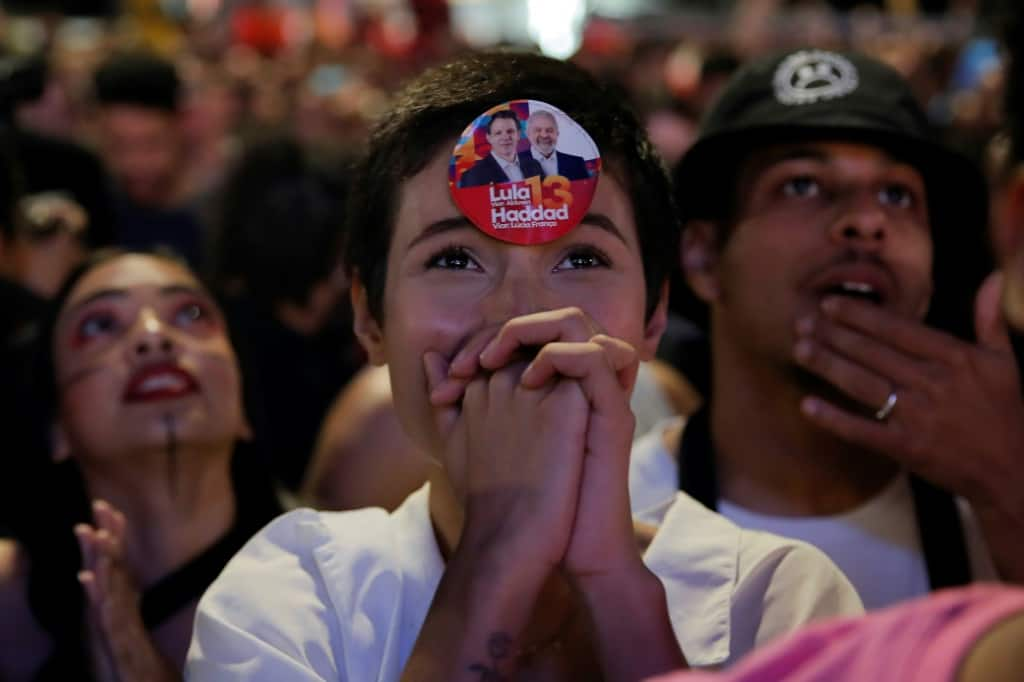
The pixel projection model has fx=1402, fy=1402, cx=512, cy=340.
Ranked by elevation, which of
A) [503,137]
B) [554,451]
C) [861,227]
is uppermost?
[503,137]

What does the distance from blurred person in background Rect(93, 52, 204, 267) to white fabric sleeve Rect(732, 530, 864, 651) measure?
12.4 ft

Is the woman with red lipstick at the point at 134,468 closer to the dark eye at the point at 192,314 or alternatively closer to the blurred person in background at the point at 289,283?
the dark eye at the point at 192,314

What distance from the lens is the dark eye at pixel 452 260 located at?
1.72 m

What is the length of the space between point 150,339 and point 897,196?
1.34 m

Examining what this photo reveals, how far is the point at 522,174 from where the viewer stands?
1664 millimetres

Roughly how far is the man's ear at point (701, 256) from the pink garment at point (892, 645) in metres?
1.70

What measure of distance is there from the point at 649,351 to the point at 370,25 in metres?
8.65

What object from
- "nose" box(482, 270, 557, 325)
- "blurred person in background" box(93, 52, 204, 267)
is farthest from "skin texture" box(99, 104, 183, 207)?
"nose" box(482, 270, 557, 325)

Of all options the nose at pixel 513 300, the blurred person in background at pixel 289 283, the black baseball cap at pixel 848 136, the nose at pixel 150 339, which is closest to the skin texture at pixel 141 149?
the blurred person in background at pixel 289 283

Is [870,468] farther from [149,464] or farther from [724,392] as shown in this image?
[149,464]

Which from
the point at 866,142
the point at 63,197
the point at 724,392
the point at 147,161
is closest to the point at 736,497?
the point at 724,392

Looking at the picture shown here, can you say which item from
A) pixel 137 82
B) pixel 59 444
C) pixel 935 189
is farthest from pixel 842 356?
pixel 137 82

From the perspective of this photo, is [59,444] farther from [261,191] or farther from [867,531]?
[261,191]

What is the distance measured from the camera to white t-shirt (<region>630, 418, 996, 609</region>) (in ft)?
7.77
